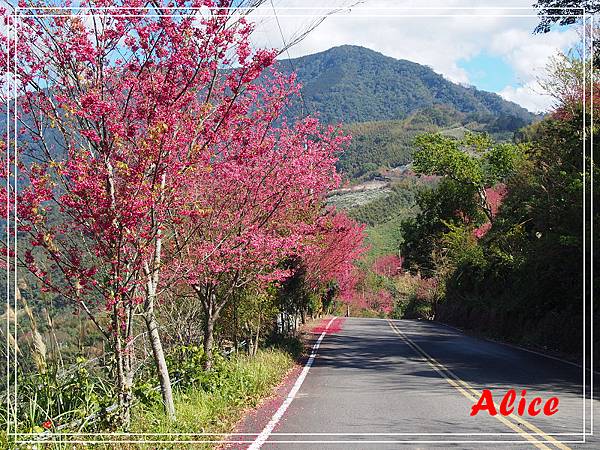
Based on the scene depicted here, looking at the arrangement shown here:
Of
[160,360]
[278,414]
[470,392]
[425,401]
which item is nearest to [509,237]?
[470,392]

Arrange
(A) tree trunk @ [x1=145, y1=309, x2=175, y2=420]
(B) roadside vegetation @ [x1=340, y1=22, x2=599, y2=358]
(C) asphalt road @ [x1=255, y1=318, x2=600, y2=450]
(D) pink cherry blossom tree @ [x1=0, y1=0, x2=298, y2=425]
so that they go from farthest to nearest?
(B) roadside vegetation @ [x1=340, y1=22, x2=599, y2=358]
(A) tree trunk @ [x1=145, y1=309, x2=175, y2=420]
(C) asphalt road @ [x1=255, y1=318, x2=600, y2=450]
(D) pink cherry blossom tree @ [x1=0, y1=0, x2=298, y2=425]

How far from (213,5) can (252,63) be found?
783 millimetres

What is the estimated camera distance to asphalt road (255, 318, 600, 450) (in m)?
7.78

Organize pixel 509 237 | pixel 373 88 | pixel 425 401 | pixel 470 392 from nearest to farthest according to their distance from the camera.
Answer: pixel 425 401 → pixel 470 392 → pixel 373 88 → pixel 509 237

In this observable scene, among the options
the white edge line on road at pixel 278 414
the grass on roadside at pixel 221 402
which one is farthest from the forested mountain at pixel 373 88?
the grass on roadside at pixel 221 402

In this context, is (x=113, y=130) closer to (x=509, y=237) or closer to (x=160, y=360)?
(x=160, y=360)

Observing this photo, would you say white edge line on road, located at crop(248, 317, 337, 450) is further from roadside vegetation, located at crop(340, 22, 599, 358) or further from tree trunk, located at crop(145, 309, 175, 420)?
roadside vegetation, located at crop(340, 22, 599, 358)

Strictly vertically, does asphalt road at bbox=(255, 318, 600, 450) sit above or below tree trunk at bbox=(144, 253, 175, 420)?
below

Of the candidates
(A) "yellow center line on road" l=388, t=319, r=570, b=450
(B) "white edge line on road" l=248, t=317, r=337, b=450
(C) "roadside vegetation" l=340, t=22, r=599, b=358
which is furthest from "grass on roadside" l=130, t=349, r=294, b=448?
(C) "roadside vegetation" l=340, t=22, r=599, b=358

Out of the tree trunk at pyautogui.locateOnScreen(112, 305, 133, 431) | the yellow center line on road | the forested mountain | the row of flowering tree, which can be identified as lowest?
the yellow center line on road

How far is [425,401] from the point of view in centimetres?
1102

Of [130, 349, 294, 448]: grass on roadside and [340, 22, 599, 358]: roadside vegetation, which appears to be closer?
[130, 349, 294, 448]: grass on roadside

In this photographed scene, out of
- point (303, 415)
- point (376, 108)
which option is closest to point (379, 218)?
point (376, 108)

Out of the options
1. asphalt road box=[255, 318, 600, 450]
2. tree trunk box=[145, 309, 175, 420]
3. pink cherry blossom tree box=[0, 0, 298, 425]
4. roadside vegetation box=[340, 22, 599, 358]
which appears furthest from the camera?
roadside vegetation box=[340, 22, 599, 358]
